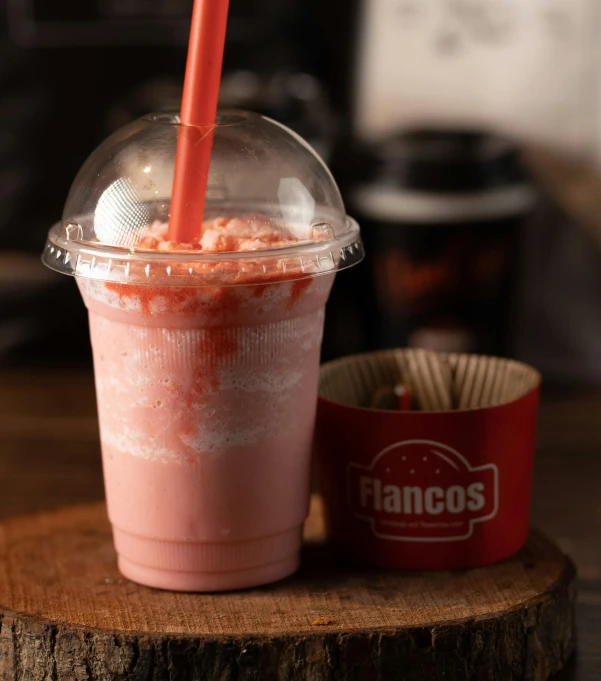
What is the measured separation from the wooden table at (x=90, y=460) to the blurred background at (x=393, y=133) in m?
0.31

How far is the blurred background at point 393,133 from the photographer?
8.87ft

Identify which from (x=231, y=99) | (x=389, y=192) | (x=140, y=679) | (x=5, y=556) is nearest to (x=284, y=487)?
(x=140, y=679)

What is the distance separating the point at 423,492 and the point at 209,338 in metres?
0.31

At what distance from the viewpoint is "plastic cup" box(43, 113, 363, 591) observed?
1.14 m

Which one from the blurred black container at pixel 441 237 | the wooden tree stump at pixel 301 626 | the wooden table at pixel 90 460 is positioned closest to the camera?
the wooden tree stump at pixel 301 626

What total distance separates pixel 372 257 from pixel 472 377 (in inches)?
52.9

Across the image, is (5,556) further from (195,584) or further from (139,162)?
(139,162)

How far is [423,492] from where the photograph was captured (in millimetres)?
1262

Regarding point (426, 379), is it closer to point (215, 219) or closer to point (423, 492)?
point (423, 492)

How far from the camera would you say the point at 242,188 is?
1.23m

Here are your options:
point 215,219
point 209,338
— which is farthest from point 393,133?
point 209,338

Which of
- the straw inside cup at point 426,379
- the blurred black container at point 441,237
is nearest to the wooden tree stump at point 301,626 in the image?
the straw inside cup at point 426,379

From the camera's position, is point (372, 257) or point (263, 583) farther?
point (372, 257)

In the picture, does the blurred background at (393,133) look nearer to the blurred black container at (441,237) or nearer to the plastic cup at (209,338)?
the blurred black container at (441,237)
